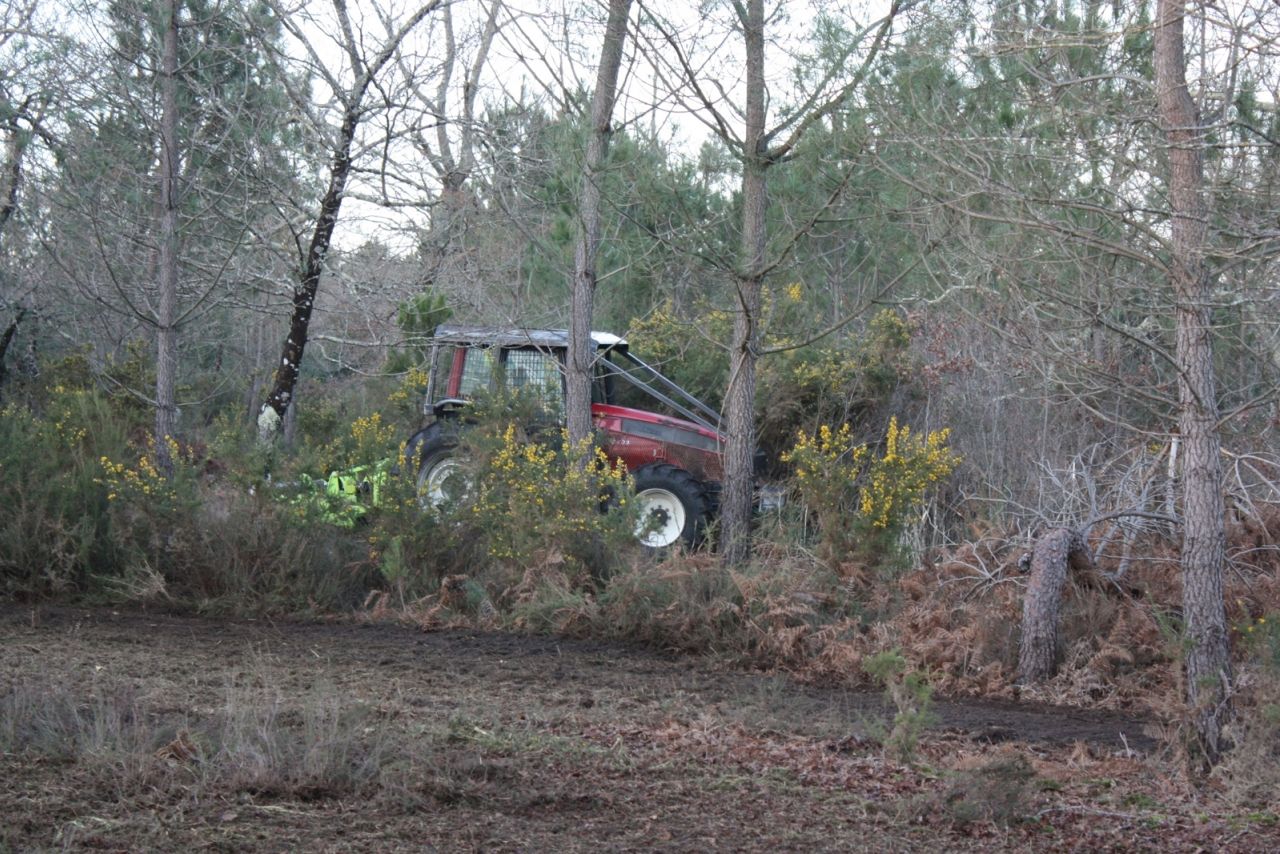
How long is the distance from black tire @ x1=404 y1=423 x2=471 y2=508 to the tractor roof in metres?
0.89

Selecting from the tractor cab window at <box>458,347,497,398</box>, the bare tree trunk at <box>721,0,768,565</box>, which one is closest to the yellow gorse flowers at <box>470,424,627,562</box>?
the bare tree trunk at <box>721,0,768,565</box>

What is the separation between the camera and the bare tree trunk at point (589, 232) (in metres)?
10.4

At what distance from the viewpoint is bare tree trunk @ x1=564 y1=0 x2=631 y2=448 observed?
34.0 ft

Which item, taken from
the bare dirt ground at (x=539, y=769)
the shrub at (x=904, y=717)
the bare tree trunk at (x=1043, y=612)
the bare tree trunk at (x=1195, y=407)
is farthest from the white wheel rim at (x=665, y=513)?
the bare tree trunk at (x=1195, y=407)

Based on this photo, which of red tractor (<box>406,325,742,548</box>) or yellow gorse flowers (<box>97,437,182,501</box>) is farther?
red tractor (<box>406,325,742,548</box>)

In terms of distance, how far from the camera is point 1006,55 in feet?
22.9

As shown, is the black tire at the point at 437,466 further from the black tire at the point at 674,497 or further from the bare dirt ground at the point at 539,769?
the bare dirt ground at the point at 539,769

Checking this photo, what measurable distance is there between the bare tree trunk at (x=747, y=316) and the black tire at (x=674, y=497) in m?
1.12

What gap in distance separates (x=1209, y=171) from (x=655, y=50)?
4.34m

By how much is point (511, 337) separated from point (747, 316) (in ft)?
10.5

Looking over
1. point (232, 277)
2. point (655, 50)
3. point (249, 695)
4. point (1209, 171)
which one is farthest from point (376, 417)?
point (1209, 171)

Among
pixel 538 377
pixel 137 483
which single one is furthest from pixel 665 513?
pixel 137 483

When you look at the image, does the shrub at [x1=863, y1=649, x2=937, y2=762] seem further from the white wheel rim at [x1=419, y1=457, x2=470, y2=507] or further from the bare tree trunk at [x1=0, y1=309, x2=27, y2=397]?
the bare tree trunk at [x1=0, y1=309, x2=27, y2=397]

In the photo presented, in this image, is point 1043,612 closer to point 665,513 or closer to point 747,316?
point 747,316
